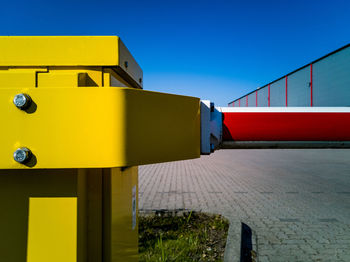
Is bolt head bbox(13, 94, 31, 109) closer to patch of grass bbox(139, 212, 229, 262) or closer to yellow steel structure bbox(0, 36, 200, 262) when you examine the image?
yellow steel structure bbox(0, 36, 200, 262)

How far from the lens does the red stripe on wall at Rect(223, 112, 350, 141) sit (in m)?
0.88

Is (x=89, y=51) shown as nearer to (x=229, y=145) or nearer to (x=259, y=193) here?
(x=229, y=145)

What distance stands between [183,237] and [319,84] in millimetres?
10882

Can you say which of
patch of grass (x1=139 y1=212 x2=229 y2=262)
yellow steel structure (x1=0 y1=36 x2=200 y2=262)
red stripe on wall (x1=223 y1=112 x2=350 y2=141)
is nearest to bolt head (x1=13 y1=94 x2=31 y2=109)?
yellow steel structure (x1=0 y1=36 x2=200 y2=262)

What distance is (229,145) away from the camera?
0.92m

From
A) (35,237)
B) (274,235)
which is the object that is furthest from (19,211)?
(274,235)

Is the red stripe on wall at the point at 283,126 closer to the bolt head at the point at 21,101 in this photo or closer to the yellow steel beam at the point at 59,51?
the yellow steel beam at the point at 59,51

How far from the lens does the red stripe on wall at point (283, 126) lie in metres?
0.88

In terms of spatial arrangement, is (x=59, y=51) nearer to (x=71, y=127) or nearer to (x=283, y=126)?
(x=71, y=127)

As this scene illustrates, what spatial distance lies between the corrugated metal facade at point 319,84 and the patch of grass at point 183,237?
24.5 feet

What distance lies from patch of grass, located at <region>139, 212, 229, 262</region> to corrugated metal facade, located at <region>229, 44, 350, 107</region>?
294 inches

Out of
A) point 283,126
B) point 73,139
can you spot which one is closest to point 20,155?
point 73,139

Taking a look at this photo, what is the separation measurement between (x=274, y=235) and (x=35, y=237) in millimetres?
3406

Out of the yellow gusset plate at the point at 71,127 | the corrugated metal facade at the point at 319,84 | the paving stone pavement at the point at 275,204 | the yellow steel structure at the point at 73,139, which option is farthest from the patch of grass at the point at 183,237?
the corrugated metal facade at the point at 319,84
